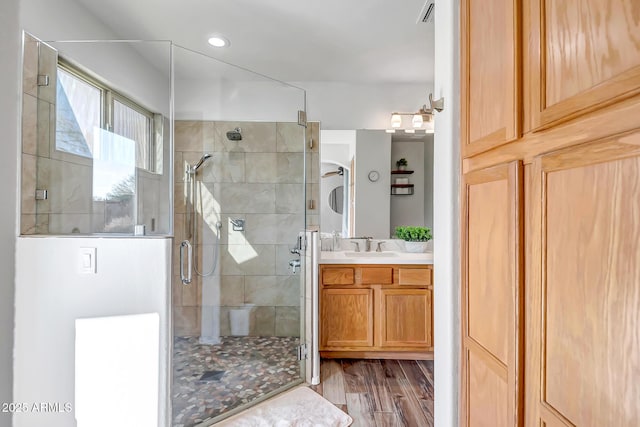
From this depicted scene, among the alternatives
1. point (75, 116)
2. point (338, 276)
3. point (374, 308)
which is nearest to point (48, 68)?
point (75, 116)

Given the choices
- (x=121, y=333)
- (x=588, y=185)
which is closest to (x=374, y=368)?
(x=121, y=333)

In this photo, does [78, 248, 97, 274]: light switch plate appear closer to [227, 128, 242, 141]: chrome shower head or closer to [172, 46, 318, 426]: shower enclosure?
[172, 46, 318, 426]: shower enclosure

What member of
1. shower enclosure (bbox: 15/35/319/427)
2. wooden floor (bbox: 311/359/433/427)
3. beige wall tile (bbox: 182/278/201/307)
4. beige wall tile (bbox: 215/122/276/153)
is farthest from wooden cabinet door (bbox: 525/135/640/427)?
beige wall tile (bbox: 215/122/276/153)

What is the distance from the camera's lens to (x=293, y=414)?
6.12 ft

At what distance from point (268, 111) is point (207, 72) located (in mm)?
553

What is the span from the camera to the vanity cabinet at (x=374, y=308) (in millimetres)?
2510

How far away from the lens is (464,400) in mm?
1102

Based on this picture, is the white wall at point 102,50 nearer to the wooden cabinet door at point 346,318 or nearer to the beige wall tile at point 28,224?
the beige wall tile at point 28,224

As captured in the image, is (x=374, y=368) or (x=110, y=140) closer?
(x=110, y=140)

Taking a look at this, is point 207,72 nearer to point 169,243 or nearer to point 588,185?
point 169,243

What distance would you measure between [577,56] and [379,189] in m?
2.39

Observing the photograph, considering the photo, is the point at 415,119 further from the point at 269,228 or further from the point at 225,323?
the point at 225,323

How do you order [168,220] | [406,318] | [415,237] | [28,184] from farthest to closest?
[415,237]
[406,318]
[168,220]
[28,184]

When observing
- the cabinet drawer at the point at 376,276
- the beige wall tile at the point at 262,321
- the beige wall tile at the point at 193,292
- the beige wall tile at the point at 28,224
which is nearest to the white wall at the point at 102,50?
the beige wall tile at the point at 28,224
